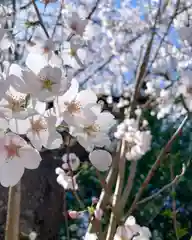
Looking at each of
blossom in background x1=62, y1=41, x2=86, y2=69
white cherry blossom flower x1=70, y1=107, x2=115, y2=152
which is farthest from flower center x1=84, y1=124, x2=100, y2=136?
blossom in background x1=62, y1=41, x2=86, y2=69

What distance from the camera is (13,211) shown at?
3.21 feet

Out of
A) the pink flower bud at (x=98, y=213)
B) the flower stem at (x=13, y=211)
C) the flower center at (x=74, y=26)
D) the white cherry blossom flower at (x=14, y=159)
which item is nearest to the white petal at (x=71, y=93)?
the white cherry blossom flower at (x=14, y=159)

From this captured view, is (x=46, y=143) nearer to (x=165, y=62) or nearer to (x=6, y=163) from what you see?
(x=6, y=163)

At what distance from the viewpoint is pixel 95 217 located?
136cm

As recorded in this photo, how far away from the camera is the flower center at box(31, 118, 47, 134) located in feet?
2.29

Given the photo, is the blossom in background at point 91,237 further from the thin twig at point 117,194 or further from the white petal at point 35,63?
the white petal at point 35,63

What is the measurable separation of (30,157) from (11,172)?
0.04 m

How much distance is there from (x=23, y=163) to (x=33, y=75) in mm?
161

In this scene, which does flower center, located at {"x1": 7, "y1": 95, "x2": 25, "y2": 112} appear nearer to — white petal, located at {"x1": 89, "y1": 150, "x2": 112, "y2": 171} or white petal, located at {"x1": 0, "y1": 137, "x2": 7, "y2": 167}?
white petal, located at {"x1": 0, "y1": 137, "x2": 7, "y2": 167}

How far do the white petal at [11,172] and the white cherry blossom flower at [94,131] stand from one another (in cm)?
12

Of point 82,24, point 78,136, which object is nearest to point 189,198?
point 82,24

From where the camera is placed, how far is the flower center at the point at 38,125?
0.70m

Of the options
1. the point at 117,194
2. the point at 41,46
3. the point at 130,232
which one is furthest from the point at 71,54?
the point at 117,194

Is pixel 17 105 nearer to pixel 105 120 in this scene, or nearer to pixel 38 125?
pixel 38 125
